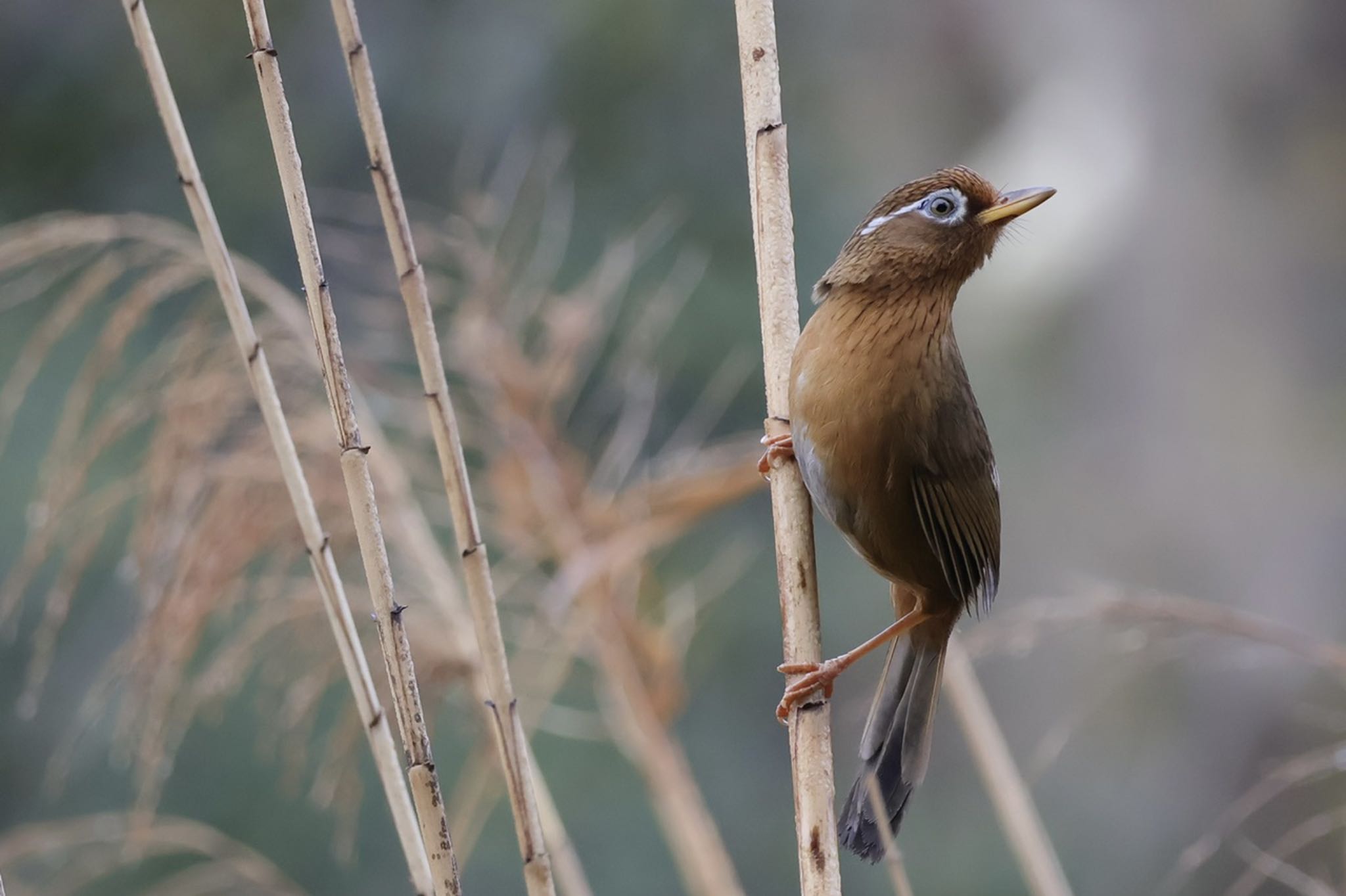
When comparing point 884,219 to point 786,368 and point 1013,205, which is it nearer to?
point 1013,205

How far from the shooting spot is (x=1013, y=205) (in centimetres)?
157

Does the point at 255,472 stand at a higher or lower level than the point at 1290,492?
lower

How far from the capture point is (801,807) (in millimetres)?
1147

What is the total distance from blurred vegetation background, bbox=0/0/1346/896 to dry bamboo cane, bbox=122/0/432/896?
4.33m

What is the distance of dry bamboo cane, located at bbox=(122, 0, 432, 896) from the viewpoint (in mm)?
984

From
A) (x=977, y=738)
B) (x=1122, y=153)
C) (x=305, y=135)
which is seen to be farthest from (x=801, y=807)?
(x=1122, y=153)

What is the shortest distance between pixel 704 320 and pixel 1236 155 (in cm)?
296

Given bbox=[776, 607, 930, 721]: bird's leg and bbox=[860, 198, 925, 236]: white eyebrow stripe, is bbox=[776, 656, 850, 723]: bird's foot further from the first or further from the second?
bbox=[860, 198, 925, 236]: white eyebrow stripe

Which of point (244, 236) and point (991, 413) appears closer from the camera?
point (244, 236)

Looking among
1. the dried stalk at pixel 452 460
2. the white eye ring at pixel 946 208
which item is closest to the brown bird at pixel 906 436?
the white eye ring at pixel 946 208

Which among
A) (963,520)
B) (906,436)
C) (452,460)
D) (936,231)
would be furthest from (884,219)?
(452,460)

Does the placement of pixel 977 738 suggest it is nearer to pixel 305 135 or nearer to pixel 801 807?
pixel 801 807

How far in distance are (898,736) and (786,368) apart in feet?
1.66

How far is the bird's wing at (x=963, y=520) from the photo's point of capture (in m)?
1.67
